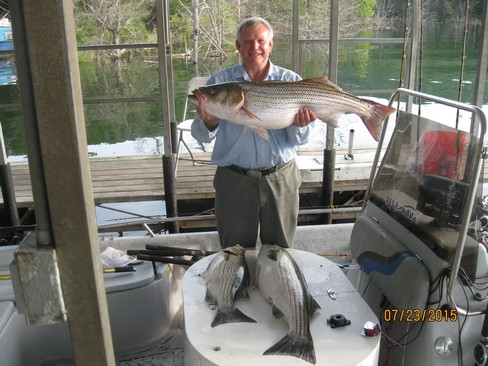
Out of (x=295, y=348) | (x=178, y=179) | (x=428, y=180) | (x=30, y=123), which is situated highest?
(x=30, y=123)

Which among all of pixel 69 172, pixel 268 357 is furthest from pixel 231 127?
pixel 69 172

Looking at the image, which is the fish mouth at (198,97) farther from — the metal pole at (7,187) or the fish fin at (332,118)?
the metal pole at (7,187)

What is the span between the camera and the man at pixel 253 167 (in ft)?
10.3

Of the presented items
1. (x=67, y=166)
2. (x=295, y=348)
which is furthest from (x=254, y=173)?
(x=67, y=166)

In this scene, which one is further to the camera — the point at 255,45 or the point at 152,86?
the point at 152,86

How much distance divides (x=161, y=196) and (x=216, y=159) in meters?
3.01

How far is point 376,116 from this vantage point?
289 cm

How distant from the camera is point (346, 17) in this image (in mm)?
17344

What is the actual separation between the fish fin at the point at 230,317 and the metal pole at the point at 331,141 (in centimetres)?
352

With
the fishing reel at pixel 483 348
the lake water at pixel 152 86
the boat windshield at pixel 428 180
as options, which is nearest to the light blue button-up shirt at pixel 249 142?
the boat windshield at pixel 428 180

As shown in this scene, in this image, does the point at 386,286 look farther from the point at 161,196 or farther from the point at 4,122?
the point at 4,122

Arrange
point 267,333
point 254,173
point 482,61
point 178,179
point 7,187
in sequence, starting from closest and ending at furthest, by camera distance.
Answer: point 267,333, point 254,173, point 482,61, point 7,187, point 178,179

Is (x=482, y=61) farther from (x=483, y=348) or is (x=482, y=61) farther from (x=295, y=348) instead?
(x=295, y=348)

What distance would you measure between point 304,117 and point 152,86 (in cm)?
1376
